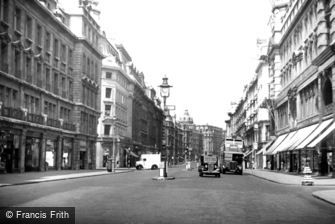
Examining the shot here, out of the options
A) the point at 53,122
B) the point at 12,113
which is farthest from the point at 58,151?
the point at 12,113

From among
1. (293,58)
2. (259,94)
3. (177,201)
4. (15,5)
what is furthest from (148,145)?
(177,201)

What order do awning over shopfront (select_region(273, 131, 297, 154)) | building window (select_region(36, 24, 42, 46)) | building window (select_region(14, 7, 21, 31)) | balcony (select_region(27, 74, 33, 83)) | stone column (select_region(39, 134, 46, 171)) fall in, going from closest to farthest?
building window (select_region(14, 7, 21, 31)) < balcony (select_region(27, 74, 33, 83)) < awning over shopfront (select_region(273, 131, 297, 154)) < building window (select_region(36, 24, 42, 46)) < stone column (select_region(39, 134, 46, 171))

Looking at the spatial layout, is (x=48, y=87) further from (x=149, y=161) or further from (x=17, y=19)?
(x=149, y=161)

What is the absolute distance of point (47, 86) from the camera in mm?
51000

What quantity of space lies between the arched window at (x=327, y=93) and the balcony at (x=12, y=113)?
83.5ft

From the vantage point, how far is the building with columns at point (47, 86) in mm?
40750

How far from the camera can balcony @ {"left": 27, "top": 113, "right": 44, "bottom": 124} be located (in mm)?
44719

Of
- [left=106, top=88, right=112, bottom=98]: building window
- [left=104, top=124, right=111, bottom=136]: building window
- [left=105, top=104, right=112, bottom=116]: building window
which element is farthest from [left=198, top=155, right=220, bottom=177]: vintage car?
[left=106, top=88, right=112, bottom=98]: building window

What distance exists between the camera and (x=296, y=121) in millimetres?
51812

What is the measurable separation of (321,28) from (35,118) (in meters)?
26.6

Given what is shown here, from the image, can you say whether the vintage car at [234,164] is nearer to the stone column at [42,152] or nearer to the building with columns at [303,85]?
the building with columns at [303,85]

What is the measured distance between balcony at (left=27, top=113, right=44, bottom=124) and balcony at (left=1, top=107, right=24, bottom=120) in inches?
78.8

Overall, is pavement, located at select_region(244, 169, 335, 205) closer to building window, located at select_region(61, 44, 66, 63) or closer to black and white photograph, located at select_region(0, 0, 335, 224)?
black and white photograph, located at select_region(0, 0, 335, 224)

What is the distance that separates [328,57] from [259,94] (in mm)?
49801
